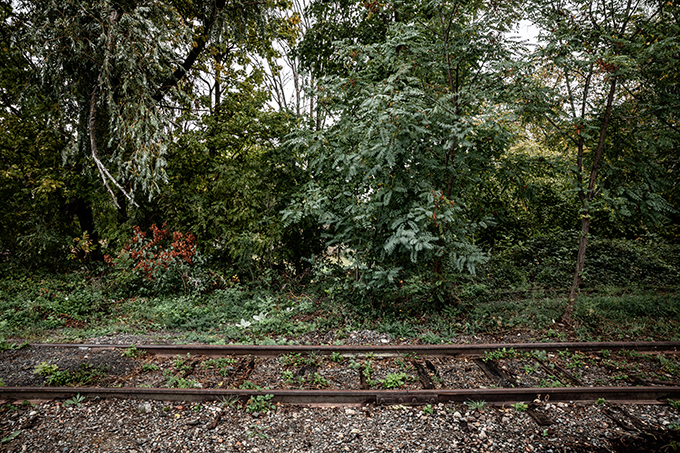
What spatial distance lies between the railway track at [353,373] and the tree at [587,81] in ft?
6.00

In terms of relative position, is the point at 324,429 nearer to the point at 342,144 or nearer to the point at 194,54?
the point at 342,144

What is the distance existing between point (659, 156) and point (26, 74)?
15194 mm

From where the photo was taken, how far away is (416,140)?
5715 mm

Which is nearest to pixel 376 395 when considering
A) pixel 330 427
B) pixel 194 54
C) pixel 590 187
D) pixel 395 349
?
pixel 330 427

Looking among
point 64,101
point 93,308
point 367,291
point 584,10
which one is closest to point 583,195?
point 584,10

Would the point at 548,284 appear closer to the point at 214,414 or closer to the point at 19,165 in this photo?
the point at 214,414

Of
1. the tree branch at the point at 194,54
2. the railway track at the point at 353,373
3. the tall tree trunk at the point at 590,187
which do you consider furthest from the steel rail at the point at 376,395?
the tree branch at the point at 194,54

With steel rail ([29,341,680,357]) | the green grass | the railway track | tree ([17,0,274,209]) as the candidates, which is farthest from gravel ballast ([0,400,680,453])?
tree ([17,0,274,209])

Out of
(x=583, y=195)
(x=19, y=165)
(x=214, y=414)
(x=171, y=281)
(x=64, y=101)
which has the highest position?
(x=64, y=101)

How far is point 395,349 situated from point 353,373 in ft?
2.74

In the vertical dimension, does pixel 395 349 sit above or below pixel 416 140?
below

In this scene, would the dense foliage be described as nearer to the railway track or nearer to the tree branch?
the tree branch

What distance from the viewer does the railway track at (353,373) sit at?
3.89m

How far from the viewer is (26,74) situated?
855 centimetres
